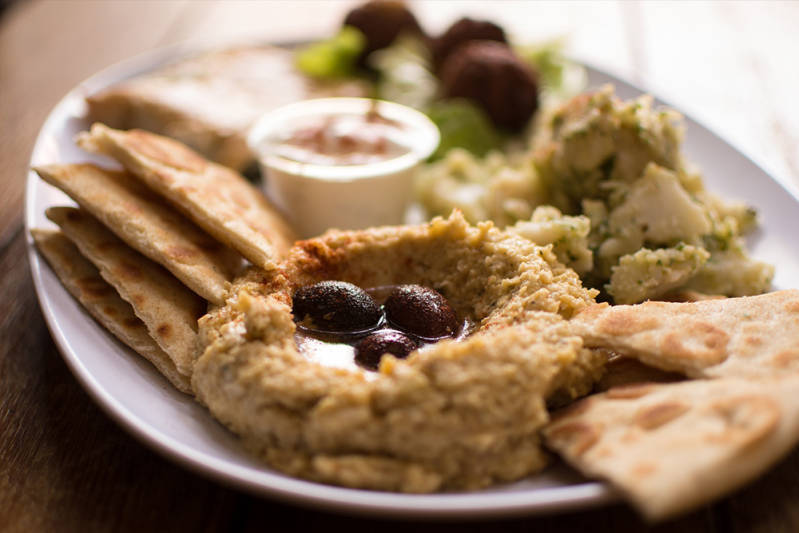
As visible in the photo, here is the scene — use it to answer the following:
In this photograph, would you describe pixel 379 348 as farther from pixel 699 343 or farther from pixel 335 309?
pixel 699 343

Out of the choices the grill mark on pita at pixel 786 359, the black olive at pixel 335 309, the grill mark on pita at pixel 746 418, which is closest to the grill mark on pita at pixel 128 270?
the black olive at pixel 335 309

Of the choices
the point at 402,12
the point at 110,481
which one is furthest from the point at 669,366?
the point at 402,12

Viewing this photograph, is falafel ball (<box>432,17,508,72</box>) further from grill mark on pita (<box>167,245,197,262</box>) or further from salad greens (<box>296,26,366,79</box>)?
grill mark on pita (<box>167,245,197,262</box>)

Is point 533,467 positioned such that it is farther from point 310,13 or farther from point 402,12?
point 310,13

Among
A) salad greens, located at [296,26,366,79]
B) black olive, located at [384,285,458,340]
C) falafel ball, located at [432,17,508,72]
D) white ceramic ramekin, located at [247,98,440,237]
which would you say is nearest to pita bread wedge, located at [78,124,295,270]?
white ceramic ramekin, located at [247,98,440,237]

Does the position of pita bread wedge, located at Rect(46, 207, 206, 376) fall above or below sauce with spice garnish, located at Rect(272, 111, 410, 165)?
below
